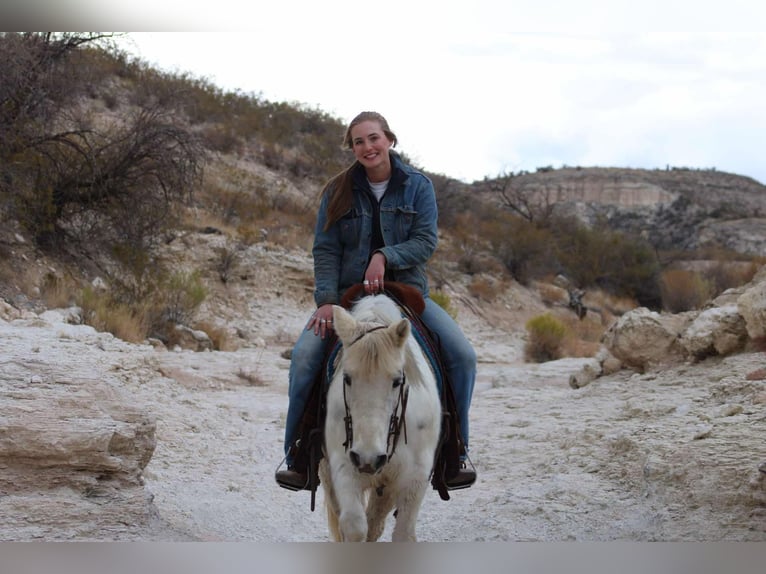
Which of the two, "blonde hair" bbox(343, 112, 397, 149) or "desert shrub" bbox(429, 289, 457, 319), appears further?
"desert shrub" bbox(429, 289, 457, 319)

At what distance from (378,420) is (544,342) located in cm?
1180

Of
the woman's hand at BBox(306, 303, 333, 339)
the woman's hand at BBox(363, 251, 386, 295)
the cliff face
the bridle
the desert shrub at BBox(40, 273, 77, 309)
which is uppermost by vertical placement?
the cliff face

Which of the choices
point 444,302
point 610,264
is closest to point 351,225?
point 444,302

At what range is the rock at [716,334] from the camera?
8.76 m

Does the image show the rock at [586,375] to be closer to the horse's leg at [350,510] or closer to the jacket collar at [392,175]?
the jacket collar at [392,175]

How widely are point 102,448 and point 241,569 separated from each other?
4.63 feet

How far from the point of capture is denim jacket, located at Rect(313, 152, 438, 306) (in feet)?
14.0

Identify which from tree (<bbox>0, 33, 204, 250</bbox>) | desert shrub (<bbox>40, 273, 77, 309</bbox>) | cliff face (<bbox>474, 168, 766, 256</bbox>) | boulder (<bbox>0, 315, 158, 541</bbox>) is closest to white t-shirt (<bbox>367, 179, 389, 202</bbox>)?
boulder (<bbox>0, 315, 158, 541</bbox>)

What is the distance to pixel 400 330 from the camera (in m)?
3.47

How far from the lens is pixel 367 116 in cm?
426

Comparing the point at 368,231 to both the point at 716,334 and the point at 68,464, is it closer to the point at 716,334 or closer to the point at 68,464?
the point at 68,464

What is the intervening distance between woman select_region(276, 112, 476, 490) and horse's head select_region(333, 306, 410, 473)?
0.65 meters

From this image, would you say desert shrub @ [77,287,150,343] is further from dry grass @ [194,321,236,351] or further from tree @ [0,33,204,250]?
tree @ [0,33,204,250]

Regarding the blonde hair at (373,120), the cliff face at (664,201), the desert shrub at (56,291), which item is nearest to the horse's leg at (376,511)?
the blonde hair at (373,120)
